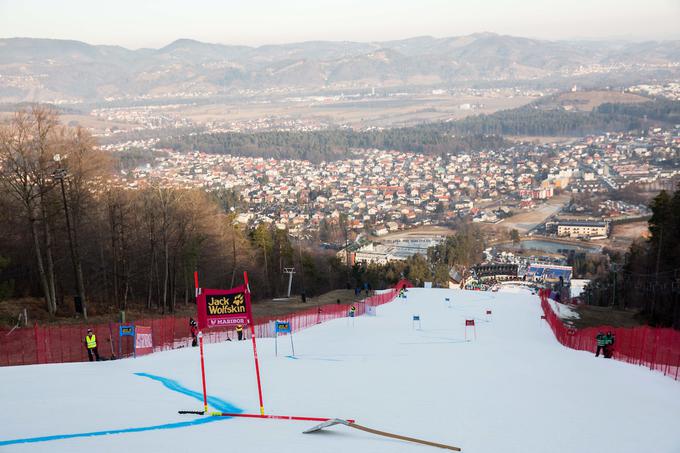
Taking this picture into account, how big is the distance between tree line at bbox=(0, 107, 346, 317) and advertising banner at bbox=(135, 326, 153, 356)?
25.9 feet

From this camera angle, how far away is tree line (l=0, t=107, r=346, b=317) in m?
29.2

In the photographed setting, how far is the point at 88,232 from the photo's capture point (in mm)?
37719

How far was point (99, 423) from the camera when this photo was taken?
10.2 metres

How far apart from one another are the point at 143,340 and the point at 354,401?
35.4 feet

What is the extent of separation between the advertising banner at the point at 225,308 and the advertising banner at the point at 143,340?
1032 centimetres

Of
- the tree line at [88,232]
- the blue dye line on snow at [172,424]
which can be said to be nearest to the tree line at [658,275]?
the tree line at [88,232]

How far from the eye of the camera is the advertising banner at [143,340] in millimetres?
21219

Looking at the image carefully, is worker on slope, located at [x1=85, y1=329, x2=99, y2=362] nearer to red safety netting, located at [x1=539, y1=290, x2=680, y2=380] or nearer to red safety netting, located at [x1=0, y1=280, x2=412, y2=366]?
red safety netting, located at [x1=0, y1=280, x2=412, y2=366]

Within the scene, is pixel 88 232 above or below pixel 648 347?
above

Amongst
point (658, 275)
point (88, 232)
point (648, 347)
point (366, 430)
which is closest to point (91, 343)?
point (366, 430)

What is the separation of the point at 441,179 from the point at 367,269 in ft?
342

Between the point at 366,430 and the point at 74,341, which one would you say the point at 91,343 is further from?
the point at 366,430

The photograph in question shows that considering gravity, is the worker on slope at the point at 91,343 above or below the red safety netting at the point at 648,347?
above

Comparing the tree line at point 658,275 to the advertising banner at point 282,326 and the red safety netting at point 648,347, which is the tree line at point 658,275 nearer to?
the red safety netting at point 648,347
